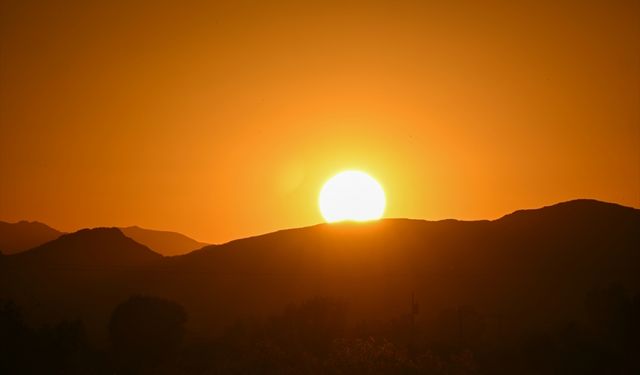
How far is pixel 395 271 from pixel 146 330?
54.4m

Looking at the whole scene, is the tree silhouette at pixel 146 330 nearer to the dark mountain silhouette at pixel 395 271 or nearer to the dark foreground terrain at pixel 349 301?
the dark foreground terrain at pixel 349 301

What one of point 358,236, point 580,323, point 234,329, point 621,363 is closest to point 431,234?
point 358,236

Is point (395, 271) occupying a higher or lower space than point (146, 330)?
higher

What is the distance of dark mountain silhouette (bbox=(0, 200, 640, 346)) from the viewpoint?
9925 cm

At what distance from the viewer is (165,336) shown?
74.7 m

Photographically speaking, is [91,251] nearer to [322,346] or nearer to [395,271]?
[395,271]

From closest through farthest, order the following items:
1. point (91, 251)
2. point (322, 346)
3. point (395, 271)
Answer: point (322, 346), point (395, 271), point (91, 251)

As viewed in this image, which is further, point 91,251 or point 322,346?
point 91,251

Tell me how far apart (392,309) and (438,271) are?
19167 mm

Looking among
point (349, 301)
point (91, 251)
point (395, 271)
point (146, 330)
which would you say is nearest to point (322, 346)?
point (146, 330)

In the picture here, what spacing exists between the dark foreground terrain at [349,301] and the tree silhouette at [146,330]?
16 centimetres

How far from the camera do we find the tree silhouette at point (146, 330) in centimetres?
7281

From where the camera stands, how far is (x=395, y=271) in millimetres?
117188

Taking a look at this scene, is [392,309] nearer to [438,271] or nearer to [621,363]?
[438,271]
